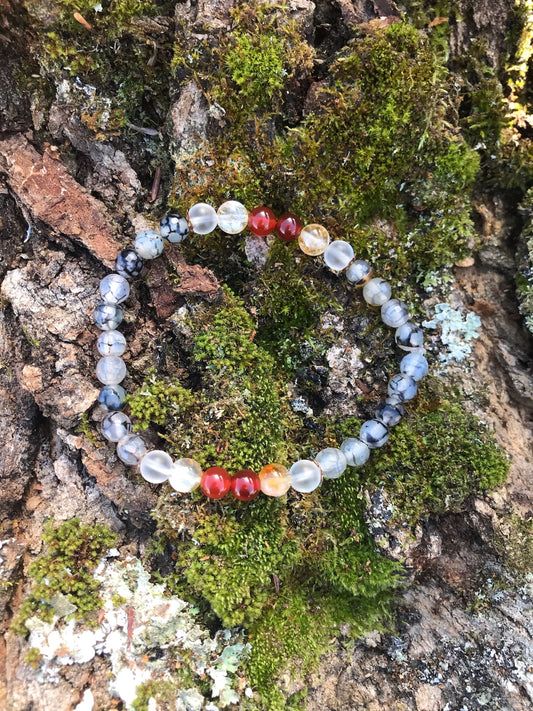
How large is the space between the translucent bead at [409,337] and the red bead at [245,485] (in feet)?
4.95

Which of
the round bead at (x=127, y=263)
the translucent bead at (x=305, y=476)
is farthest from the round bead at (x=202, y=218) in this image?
the translucent bead at (x=305, y=476)

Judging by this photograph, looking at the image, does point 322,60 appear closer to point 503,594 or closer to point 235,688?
point 503,594

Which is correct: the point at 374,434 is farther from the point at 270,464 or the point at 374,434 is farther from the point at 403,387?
the point at 270,464

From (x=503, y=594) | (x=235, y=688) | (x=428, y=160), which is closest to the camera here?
(x=235, y=688)

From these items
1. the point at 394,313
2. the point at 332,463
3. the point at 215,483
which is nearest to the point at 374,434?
the point at 332,463

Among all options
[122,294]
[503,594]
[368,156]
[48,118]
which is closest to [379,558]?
[503,594]

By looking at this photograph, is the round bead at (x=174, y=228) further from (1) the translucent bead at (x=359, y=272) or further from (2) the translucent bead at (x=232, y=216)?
(1) the translucent bead at (x=359, y=272)

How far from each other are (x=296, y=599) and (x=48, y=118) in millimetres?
3883

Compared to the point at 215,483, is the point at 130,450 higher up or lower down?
lower down

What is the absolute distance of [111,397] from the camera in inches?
135

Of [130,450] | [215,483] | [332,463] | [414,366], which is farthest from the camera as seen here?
[414,366]

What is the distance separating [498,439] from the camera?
3.62 meters

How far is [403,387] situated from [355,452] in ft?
1.98

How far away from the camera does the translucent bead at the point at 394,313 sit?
3641 millimetres
